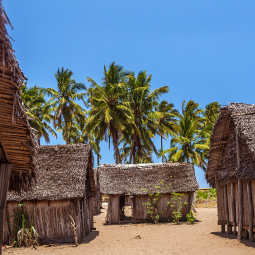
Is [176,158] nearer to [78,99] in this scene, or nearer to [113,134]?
[113,134]

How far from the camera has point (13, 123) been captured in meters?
4.84

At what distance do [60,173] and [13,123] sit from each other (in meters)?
7.96

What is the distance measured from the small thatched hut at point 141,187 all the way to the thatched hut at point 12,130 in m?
11.6

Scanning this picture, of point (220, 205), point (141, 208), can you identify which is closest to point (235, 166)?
point (220, 205)

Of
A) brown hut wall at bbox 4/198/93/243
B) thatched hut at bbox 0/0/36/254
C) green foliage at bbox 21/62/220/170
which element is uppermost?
green foliage at bbox 21/62/220/170

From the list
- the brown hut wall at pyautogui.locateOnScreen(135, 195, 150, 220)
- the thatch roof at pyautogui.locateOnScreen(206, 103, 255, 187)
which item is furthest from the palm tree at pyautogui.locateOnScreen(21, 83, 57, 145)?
the thatch roof at pyautogui.locateOnScreen(206, 103, 255, 187)

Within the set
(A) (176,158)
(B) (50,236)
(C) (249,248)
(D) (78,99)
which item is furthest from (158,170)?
(D) (78,99)

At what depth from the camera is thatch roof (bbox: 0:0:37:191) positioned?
4.12 m

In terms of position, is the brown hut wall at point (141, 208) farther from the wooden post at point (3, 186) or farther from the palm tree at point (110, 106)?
the wooden post at point (3, 186)

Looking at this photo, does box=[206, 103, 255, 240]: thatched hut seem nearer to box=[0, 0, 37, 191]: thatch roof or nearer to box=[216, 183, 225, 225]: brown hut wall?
box=[216, 183, 225, 225]: brown hut wall

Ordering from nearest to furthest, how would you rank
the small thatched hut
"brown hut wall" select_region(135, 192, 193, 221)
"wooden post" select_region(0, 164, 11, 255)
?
1. "wooden post" select_region(0, 164, 11, 255)
2. the small thatched hut
3. "brown hut wall" select_region(135, 192, 193, 221)

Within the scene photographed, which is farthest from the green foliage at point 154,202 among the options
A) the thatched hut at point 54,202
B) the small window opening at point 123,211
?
the thatched hut at point 54,202

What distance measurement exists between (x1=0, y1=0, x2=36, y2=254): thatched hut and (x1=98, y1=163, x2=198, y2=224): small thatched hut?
11617 mm

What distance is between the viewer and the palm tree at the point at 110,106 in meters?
24.8
